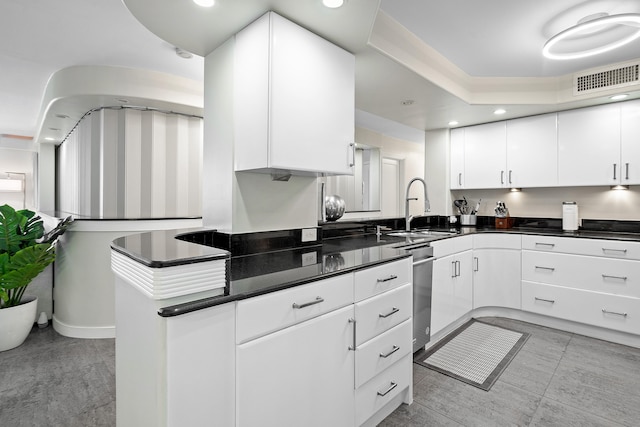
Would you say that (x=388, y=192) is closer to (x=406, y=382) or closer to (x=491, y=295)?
(x=491, y=295)

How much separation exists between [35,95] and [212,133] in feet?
11.3

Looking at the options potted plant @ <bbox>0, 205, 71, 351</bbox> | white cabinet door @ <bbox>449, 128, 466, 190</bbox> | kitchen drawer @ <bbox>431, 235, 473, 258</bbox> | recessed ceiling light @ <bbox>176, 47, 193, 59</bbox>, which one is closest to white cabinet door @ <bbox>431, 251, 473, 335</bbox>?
kitchen drawer @ <bbox>431, 235, 473, 258</bbox>

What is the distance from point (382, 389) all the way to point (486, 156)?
3.20 meters

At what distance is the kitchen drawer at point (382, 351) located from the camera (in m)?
1.60

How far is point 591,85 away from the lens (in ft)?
9.68

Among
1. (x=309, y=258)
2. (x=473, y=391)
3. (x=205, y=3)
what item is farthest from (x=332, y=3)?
(x=473, y=391)

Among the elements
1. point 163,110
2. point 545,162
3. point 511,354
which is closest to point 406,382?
point 511,354

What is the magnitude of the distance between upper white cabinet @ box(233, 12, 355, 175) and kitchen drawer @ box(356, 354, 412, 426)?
1.16 meters

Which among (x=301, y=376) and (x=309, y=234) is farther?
(x=309, y=234)

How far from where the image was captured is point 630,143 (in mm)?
3037

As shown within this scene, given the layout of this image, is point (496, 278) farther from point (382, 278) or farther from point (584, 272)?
point (382, 278)

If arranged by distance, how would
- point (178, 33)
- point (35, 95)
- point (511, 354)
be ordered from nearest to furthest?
point (178, 33) < point (511, 354) < point (35, 95)

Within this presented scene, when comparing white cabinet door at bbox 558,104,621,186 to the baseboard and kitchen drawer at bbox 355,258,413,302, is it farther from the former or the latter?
the baseboard

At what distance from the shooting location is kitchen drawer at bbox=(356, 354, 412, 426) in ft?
5.28
